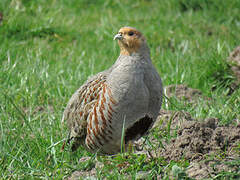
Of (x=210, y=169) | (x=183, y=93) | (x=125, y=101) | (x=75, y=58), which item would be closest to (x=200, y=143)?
(x=210, y=169)

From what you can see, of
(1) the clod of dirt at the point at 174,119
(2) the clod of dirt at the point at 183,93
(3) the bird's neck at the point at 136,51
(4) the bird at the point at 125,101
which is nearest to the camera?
(4) the bird at the point at 125,101

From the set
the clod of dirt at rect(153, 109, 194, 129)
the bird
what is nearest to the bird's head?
the bird

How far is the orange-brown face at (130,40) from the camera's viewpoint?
10.1ft

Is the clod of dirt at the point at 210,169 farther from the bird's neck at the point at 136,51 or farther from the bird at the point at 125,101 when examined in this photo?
the bird's neck at the point at 136,51

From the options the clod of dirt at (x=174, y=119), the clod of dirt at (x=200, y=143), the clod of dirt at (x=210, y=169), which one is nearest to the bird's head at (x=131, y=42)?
the clod of dirt at (x=200, y=143)

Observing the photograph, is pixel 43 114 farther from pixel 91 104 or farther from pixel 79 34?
pixel 79 34

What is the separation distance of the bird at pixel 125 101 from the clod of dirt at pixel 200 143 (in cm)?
26

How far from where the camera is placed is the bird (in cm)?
294

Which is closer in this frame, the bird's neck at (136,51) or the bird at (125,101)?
the bird at (125,101)

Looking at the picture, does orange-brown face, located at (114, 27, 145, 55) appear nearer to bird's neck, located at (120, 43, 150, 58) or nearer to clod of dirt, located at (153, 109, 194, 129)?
bird's neck, located at (120, 43, 150, 58)

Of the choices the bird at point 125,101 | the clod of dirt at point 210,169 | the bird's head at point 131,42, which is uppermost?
the bird's head at point 131,42

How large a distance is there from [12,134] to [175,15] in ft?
15.5

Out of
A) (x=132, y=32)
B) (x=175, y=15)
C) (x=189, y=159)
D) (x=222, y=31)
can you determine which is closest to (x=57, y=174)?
(x=189, y=159)

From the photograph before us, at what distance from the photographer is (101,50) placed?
240 inches
